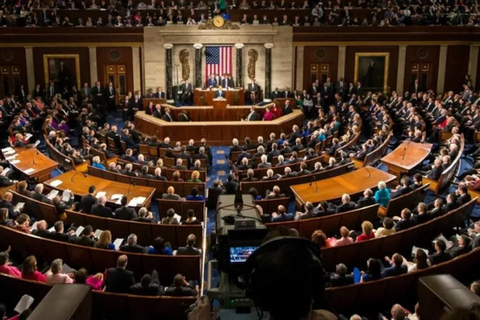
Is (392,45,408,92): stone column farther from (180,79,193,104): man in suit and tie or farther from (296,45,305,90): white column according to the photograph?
(180,79,193,104): man in suit and tie

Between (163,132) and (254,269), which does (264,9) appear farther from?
(254,269)

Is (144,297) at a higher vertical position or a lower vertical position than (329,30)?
lower

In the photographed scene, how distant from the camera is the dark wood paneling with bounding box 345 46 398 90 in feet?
82.2

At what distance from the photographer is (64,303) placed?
1.65 m

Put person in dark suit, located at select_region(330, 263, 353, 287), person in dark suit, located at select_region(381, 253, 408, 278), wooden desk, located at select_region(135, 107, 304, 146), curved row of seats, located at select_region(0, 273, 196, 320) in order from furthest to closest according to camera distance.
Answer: wooden desk, located at select_region(135, 107, 304, 146) → person in dark suit, located at select_region(381, 253, 408, 278) → person in dark suit, located at select_region(330, 263, 353, 287) → curved row of seats, located at select_region(0, 273, 196, 320)

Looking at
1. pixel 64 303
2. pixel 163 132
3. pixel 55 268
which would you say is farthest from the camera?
pixel 163 132

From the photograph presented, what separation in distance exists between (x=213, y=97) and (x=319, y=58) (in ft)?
17.8

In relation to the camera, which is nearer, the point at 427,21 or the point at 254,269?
the point at 254,269

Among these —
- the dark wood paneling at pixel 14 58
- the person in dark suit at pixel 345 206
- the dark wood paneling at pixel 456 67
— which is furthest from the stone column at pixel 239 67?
the person in dark suit at pixel 345 206

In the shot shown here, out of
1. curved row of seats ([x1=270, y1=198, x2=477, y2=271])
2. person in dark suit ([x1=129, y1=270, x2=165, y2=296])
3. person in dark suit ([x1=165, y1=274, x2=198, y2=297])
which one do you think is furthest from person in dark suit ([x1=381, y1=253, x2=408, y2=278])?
person in dark suit ([x1=129, y1=270, x2=165, y2=296])

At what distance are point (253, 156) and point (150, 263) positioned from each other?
726cm

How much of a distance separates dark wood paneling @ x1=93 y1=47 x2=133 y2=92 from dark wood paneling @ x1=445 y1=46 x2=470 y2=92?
13.6m

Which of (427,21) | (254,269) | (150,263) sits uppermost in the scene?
(427,21)

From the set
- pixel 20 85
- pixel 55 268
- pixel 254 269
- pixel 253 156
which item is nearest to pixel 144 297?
pixel 55 268
